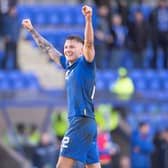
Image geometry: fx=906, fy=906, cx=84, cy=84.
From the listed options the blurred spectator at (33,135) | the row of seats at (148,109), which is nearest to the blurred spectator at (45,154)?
the blurred spectator at (33,135)

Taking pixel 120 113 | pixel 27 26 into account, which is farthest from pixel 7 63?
pixel 27 26

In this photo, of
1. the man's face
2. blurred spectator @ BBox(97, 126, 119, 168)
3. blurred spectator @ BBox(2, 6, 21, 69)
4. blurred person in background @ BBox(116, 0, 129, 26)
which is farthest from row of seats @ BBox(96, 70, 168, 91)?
the man's face

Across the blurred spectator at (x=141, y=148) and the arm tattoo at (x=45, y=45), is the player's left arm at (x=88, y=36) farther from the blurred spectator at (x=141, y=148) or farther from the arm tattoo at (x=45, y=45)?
the blurred spectator at (x=141, y=148)

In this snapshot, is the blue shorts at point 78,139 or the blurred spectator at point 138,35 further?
the blurred spectator at point 138,35

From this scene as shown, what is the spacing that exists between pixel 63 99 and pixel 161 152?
6.42 ft

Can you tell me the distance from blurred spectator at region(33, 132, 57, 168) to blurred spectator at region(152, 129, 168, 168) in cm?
203

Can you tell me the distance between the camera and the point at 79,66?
27.9 ft

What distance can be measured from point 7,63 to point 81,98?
991 cm

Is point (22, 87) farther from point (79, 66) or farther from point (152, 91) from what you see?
point (79, 66)

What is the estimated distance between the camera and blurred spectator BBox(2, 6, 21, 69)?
58.6 feet

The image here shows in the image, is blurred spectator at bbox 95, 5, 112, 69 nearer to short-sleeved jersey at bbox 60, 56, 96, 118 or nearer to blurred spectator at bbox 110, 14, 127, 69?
blurred spectator at bbox 110, 14, 127, 69

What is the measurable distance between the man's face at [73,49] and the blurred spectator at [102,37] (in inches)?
402

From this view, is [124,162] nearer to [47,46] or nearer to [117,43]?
[117,43]

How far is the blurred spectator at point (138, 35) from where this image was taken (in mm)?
19453
